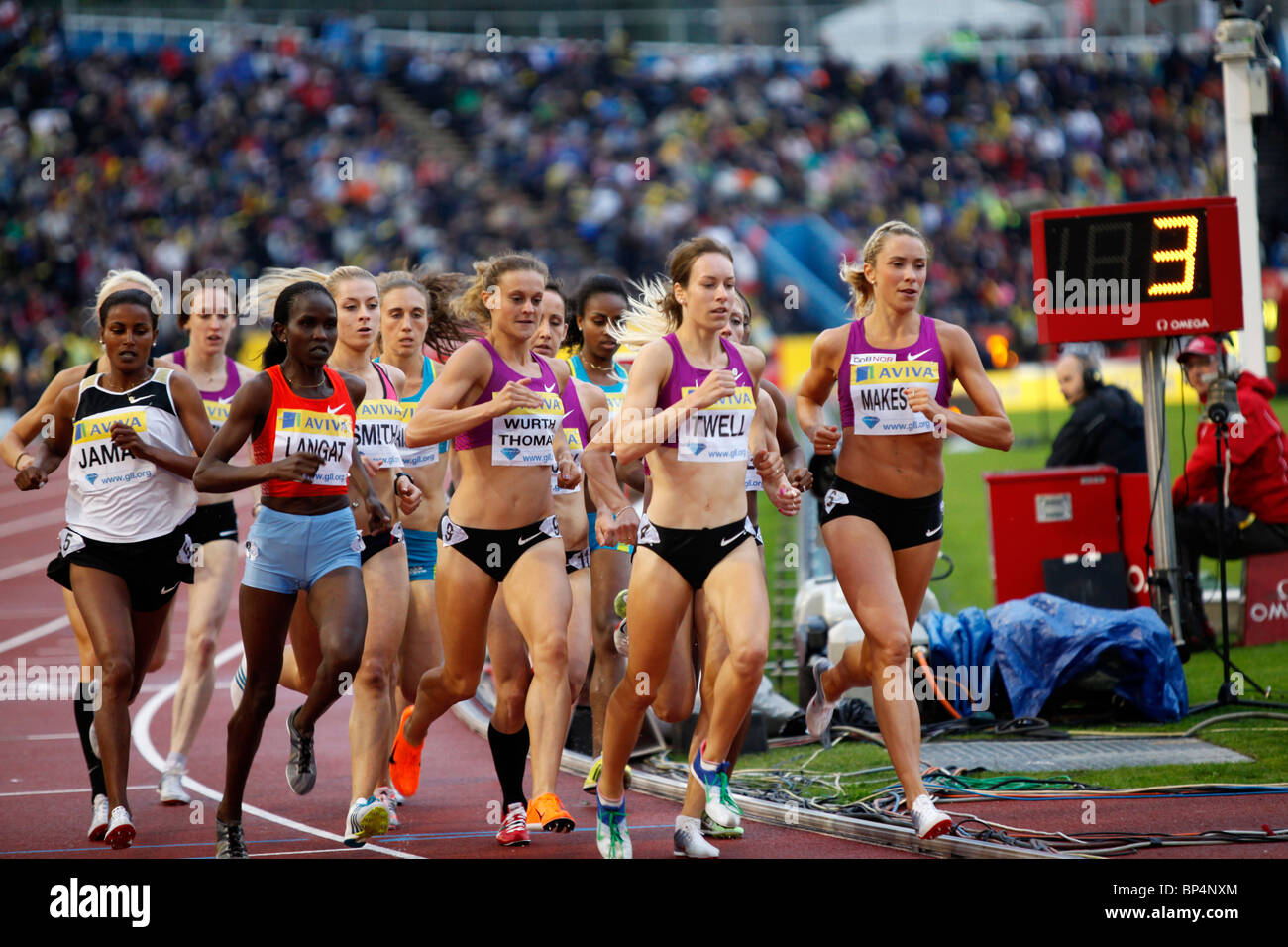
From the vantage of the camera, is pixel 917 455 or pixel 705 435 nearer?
pixel 705 435

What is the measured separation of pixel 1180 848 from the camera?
555cm

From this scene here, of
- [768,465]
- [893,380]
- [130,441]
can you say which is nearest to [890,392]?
[893,380]

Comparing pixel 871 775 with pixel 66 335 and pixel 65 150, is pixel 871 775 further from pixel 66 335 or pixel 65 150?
pixel 65 150

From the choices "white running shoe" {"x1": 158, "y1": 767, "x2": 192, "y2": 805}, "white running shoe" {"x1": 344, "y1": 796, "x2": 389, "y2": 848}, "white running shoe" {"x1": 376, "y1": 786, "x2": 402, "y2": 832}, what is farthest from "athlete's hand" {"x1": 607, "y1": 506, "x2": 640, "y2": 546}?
"white running shoe" {"x1": 158, "y1": 767, "x2": 192, "y2": 805}

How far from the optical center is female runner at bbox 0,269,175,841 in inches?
248

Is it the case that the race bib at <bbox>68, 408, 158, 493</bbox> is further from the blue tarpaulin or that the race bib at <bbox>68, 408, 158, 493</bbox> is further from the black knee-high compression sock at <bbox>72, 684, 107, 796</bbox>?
the blue tarpaulin

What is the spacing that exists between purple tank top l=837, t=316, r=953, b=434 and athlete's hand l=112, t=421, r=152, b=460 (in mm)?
2803

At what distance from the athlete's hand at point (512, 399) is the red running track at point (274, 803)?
1.69 m

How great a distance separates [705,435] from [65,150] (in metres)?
27.5

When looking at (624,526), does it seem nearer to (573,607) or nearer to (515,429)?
(515,429)

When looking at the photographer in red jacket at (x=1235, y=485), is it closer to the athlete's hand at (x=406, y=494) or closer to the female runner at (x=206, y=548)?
the athlete's hand at (x=406, y=494)
